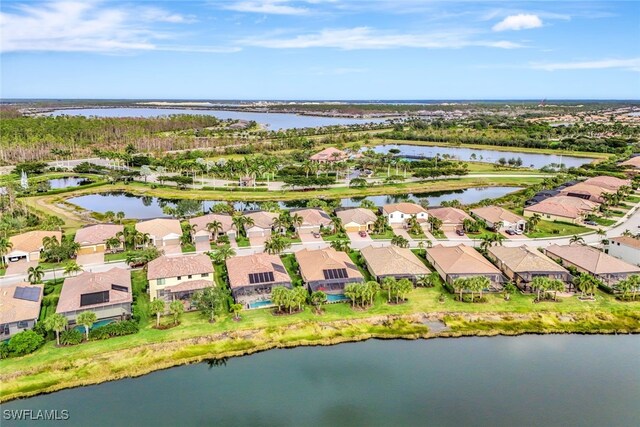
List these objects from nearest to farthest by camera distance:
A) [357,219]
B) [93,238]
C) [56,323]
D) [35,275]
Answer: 1. [56,323]
2. [35,275]
3. [93,238]
4. [357,219]

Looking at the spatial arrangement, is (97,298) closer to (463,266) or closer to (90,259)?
(90,259)

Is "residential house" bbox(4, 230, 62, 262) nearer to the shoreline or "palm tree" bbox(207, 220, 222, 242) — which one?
"palm tree" bbox(207, 220, 222, 242)

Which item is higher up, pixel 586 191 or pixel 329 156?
pixel 329 156

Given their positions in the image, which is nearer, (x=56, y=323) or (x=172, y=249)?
(x=56, y=323)

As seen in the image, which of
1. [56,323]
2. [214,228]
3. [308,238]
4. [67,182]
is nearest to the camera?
[56,323]

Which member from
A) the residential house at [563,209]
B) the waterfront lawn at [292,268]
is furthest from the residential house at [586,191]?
the waterfront lawn at [292,268]

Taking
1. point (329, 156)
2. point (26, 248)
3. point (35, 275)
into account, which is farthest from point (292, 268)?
point (329, 156)

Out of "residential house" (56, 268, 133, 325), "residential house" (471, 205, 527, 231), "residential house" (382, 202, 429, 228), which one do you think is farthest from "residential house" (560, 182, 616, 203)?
"residential house" (56, 268, 133, 325)

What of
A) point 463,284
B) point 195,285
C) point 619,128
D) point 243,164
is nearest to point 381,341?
point 463,284
